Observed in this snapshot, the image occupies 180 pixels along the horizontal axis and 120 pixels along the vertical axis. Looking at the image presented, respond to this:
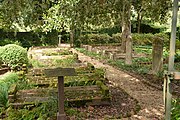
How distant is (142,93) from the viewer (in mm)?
8188

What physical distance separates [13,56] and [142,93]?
22.2 ft

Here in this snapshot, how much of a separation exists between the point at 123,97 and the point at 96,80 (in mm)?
1091

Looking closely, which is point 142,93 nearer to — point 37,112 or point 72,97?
point 72,97

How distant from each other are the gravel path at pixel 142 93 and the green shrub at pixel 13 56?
Answer: 4102mm

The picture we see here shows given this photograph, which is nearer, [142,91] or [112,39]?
[142,91]

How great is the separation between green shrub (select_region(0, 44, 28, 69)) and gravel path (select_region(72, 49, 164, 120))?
410 cm

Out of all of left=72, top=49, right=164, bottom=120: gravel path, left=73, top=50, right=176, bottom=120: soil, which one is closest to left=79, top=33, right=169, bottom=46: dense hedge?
left=73, top=50, right=176, bottom=120: soil

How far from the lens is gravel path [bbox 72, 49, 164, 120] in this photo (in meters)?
6.11

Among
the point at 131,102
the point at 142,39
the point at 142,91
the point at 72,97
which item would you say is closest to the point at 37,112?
the point at 72,97

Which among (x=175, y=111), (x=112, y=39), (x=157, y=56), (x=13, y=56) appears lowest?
(x=175, y=111)

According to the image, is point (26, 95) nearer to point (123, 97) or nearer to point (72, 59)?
point (123, 97)

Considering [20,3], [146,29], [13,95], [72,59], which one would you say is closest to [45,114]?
[13,95]

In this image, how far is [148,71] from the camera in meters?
11.6

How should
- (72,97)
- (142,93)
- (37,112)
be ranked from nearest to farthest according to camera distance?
(37,112), (72,97), (142,93)
